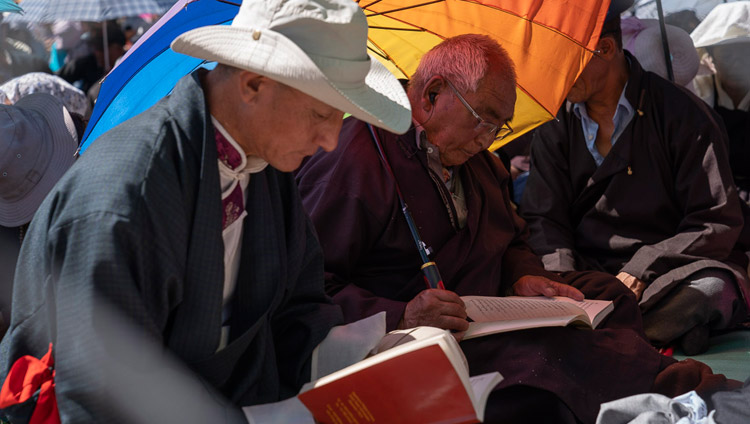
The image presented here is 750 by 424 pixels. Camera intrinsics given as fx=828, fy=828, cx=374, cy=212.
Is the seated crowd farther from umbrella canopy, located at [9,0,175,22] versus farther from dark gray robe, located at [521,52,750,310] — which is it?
umbrella canopy, located at [9,0,175,22]

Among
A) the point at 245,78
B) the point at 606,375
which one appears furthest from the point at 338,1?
the point at 606,375

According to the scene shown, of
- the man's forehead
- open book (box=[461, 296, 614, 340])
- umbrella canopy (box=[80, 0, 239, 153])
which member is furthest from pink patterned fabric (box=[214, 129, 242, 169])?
the man's forehead

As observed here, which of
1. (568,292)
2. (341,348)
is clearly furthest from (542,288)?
(341,348)

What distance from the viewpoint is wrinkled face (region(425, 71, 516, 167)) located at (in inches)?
113

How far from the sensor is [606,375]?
256cm

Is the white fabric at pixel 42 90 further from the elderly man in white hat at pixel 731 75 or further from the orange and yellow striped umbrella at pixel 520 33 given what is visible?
the elderly man in white hat at pixel 731 75

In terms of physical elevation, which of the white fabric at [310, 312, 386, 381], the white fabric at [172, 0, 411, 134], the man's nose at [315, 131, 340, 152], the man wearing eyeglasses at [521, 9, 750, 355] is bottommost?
the man wearing eyeglasses at [521, 9, 750, 355]

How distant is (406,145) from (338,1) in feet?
3.55

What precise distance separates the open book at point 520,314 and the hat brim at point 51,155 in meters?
1.72

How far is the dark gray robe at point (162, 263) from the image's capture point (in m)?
1.64

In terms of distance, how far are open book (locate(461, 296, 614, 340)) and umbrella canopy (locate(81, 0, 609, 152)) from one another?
0.89 meters

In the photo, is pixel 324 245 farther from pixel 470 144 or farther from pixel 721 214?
pixel 721 214

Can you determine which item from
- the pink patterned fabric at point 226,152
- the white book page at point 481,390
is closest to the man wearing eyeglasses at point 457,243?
the white book page at point 481,390

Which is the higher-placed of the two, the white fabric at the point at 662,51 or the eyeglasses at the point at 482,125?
the eyeglasses at the point at 482,125
